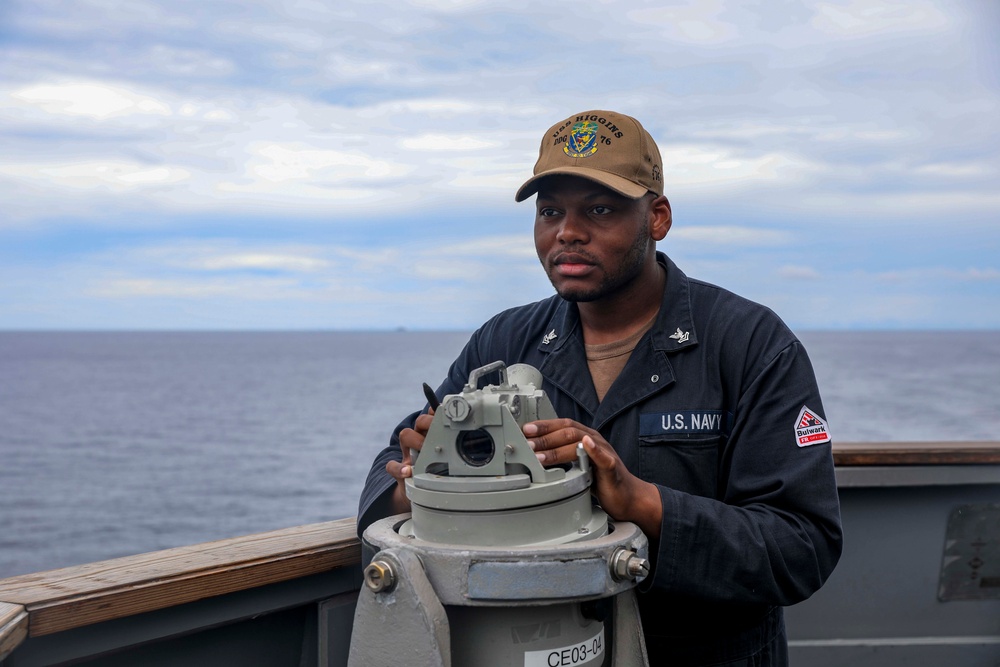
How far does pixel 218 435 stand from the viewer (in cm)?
4184

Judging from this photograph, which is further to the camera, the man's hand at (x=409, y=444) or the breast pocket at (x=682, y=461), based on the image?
the breast pocket at (x=682, y=461)

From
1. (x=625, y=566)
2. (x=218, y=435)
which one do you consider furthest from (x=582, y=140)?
(x=218, y=435)

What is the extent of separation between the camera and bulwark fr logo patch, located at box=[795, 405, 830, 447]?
1.90 metres

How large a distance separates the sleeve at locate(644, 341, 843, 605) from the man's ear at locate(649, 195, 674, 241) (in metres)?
0.45

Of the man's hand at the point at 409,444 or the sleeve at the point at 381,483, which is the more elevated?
the man's hand at the point at 409,444

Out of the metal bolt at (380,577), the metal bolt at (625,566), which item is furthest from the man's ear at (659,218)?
the metal bolt at (380,577)

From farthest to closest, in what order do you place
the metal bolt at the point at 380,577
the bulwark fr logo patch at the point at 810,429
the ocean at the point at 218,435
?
the ocean at the point at 218,435 → the bulwark fr logo patch at the point at 810,429 → the metal bolt at the point at 380,577

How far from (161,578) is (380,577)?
58 cm

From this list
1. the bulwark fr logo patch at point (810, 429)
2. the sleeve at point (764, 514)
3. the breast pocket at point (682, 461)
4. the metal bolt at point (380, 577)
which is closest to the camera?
the metal bolt at point (380, 577)

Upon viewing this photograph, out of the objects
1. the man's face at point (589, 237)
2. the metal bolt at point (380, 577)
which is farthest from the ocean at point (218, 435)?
the metal bolt at point (380, 577)

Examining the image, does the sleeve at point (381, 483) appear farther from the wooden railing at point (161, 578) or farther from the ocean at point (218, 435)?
the ocean at point (218, 435)

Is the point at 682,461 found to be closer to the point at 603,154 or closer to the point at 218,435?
the point at 603,154

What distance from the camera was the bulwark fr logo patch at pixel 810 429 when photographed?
190cm

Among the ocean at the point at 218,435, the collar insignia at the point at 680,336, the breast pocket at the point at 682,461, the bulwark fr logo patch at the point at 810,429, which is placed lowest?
the ocean at the point at 218,435
